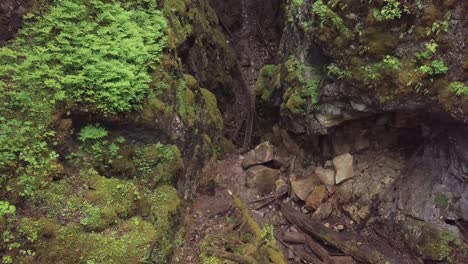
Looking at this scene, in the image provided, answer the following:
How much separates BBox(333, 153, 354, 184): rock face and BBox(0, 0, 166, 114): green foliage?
6045mm

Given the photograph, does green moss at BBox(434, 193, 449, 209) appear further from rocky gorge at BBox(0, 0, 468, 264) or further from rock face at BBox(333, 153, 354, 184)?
rock face at BBox(333, 153, 354, 184)

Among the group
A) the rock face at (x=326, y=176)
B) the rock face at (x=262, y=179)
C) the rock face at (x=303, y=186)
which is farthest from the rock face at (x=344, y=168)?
the rock face at (x=262, y=179)

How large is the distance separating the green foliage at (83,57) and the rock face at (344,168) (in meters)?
6.04

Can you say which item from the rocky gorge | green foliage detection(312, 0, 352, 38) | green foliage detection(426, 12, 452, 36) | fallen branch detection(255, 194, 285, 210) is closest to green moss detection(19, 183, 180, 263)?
the rocky gorge

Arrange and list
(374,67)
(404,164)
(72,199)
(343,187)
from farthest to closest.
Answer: (343,187)
(404,164)
(374,67)
(72,199)

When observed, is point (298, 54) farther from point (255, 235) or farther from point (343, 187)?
point (255, 235)

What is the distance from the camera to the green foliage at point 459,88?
700 cm

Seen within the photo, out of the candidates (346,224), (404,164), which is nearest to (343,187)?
(346,224)

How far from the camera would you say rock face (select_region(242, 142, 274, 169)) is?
11.6 meters

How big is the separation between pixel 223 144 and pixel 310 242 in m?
4.42

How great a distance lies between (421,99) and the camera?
7.79 metres

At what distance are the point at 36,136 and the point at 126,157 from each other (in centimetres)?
172

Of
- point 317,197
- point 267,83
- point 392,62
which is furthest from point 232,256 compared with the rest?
point 267,83

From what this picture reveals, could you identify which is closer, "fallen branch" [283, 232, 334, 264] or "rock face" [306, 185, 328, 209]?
"fallen branch" [283, 232, 334, 264]
